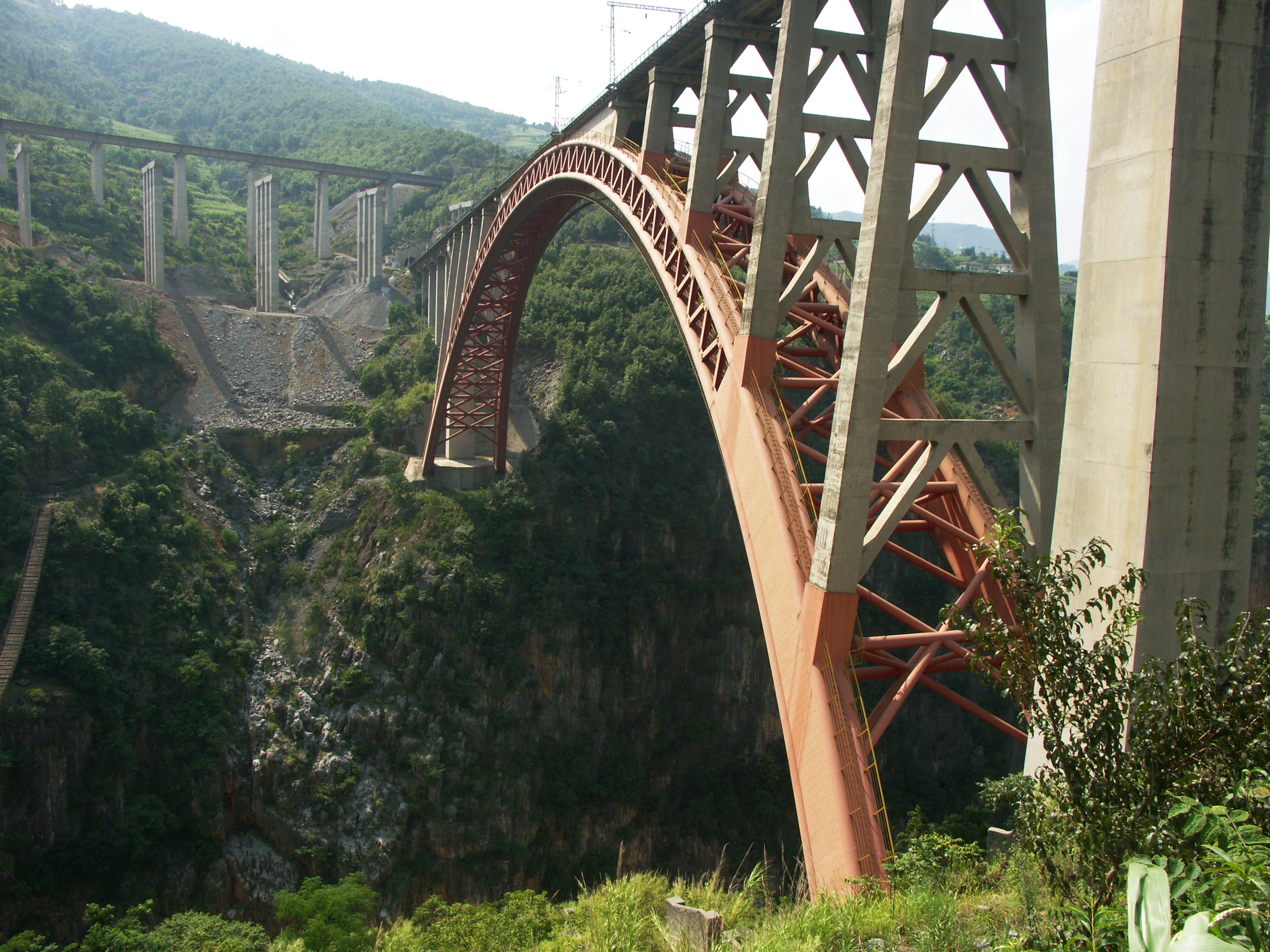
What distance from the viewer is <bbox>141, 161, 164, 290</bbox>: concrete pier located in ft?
145

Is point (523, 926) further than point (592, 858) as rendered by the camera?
No

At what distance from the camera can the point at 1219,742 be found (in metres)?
4.11

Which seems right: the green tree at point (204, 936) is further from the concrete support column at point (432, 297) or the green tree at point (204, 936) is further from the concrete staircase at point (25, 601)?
the concrete support column at point (432, 297)

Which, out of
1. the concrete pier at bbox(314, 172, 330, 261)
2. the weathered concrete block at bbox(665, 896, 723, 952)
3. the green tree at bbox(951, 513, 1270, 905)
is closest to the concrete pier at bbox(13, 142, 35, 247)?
the concrete pier at bbox(314, 172, 330, 261)

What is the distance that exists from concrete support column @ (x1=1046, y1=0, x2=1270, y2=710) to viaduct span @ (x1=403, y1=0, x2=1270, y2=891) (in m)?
0.02

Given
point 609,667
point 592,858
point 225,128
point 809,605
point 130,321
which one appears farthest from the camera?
point 225,128

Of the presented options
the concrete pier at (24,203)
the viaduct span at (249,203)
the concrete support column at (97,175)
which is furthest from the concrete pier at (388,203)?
the concrete pier at (24,203)

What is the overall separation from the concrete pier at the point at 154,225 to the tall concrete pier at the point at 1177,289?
47.1m

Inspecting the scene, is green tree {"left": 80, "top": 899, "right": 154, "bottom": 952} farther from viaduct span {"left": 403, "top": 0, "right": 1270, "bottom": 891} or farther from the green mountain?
the green mountain

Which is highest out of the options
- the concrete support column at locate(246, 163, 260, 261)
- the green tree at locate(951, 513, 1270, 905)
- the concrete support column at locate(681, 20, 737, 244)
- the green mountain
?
the green mountain

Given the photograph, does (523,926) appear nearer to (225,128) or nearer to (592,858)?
(592,858)

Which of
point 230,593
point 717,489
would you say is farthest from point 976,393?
point 230,593

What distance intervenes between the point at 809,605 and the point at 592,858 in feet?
78.7

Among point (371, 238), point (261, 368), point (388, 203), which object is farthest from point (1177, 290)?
point (388, 203)
